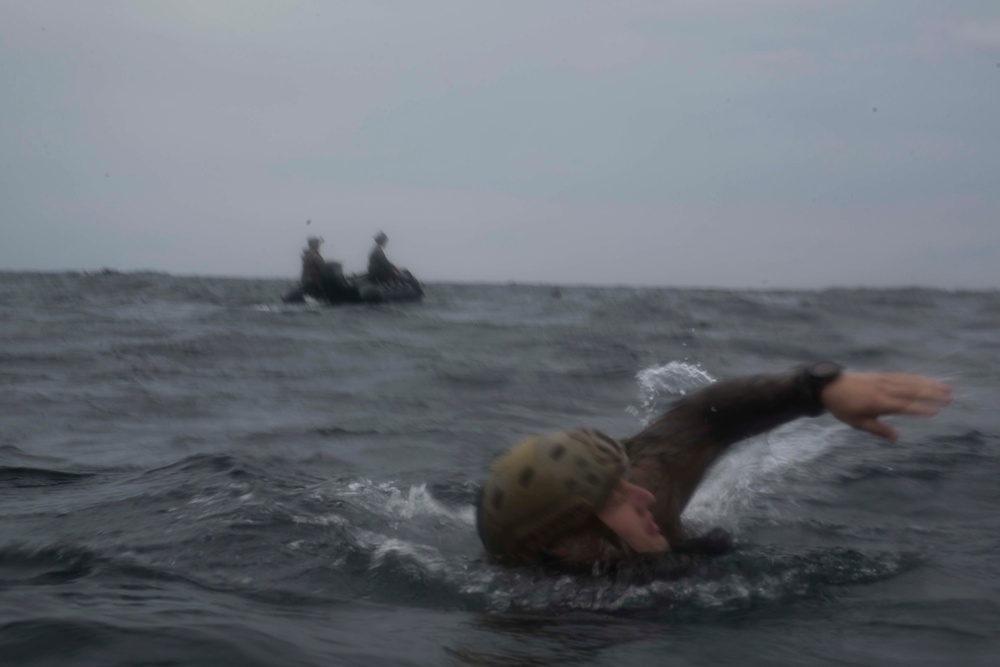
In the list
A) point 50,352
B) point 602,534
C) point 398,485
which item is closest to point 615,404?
point 398,485

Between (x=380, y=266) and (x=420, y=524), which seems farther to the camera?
(x=380, y=266)

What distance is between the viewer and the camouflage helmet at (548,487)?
143 inches

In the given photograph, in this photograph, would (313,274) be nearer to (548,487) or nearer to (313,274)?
(313,274)

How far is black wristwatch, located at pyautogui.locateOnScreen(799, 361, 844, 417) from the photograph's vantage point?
3701mm

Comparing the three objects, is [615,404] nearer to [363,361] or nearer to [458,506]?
[458,506]

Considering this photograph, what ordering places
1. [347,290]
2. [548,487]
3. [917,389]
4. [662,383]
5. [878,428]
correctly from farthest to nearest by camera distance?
[347,290], [662,383], [548,487], [878,428], [917,389]

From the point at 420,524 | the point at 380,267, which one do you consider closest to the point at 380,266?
the point at 380,267

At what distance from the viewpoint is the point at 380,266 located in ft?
85.8

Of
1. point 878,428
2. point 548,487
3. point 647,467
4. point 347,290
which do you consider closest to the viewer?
point 878,428

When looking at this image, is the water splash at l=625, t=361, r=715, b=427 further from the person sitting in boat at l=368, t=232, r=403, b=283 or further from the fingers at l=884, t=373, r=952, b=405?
the person sitting in boat at l=368, t=232, r=403, b=283

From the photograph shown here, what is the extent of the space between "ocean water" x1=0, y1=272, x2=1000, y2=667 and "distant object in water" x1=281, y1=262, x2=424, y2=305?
12.6 metres

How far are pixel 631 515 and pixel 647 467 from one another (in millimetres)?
460

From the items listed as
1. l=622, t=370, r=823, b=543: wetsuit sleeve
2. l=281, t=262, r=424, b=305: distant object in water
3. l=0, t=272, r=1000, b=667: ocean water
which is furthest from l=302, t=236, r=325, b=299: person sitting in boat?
l=622, t=370, r=823, b=543: wetsuit sleeve

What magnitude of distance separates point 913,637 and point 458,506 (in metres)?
2.66
